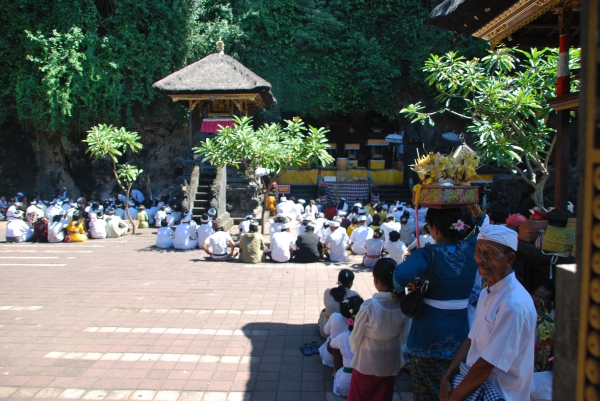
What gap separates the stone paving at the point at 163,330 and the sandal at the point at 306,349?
86 mm

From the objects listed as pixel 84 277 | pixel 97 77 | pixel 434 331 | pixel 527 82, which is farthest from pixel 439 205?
pixel 97 77

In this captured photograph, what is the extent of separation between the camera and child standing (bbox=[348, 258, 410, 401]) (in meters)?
3.47

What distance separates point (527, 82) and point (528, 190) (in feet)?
34.8

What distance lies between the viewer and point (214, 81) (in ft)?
59.0

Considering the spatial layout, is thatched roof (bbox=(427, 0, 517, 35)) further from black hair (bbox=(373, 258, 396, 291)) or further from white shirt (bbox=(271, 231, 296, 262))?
white shirt (bbox=(271, 231, 296, 262))

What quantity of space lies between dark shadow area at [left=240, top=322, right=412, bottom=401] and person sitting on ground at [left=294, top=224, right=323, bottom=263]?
4034mm

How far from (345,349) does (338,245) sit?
20.0 ft

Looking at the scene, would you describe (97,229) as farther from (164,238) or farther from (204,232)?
(204,232)

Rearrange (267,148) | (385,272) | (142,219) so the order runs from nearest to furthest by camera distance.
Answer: (385,272)
(267,148)
(142,219)

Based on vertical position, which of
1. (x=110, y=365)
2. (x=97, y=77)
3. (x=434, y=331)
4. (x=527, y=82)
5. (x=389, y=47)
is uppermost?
(x=389, y=47)

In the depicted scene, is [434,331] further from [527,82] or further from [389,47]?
[389,47]

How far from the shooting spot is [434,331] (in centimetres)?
325

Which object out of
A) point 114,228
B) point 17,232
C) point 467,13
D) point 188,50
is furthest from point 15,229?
point 467,13

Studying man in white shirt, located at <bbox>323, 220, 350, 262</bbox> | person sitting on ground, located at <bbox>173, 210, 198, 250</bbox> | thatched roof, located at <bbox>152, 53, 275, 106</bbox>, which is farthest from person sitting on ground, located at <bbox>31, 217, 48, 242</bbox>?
man in white shirt, located at <bbox>323, 220, 350, 262</bbox>
